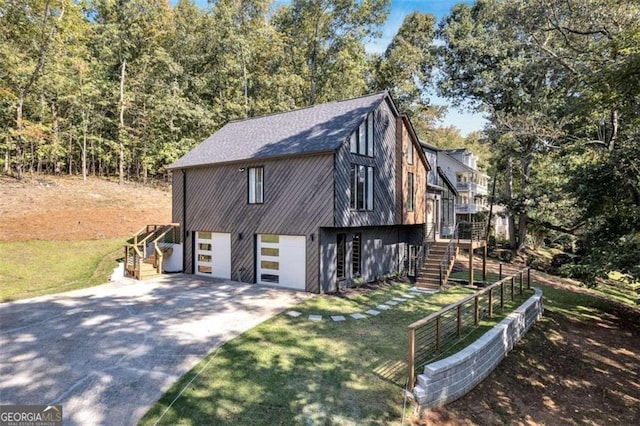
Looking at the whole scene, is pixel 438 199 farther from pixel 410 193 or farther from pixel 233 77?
pixel 233 77

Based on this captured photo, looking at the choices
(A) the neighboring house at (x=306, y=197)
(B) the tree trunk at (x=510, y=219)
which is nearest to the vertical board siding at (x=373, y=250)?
(A) the neighboring house at (x=306, y=197)

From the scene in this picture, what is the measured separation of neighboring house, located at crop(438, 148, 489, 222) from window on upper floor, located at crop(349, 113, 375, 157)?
22.3m

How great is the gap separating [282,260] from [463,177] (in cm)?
2909

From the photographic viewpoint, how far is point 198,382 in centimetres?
618

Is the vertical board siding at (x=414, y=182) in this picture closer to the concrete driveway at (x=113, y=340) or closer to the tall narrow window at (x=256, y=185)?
the tall narrow window at (x=256, y=185)

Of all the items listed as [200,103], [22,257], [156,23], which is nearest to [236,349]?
[22,257]

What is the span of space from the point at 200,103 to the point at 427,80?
18942mm

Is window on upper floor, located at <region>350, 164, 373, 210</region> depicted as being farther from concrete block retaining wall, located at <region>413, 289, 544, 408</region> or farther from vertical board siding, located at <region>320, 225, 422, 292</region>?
concrete block retaining wall, located at <region>413, 289, 544, 408</region>

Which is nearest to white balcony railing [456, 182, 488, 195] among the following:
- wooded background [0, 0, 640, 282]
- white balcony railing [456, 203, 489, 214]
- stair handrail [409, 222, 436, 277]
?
white balcony railing [456, 203, 489, 214]

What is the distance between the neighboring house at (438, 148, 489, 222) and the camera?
3550 centimetres

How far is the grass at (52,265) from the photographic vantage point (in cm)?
1250

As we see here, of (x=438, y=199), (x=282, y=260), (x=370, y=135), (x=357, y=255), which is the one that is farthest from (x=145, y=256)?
(x=438, y=199)

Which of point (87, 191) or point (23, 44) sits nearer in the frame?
point (23, 44)

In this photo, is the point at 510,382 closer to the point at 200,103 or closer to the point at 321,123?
the point at 321,123
